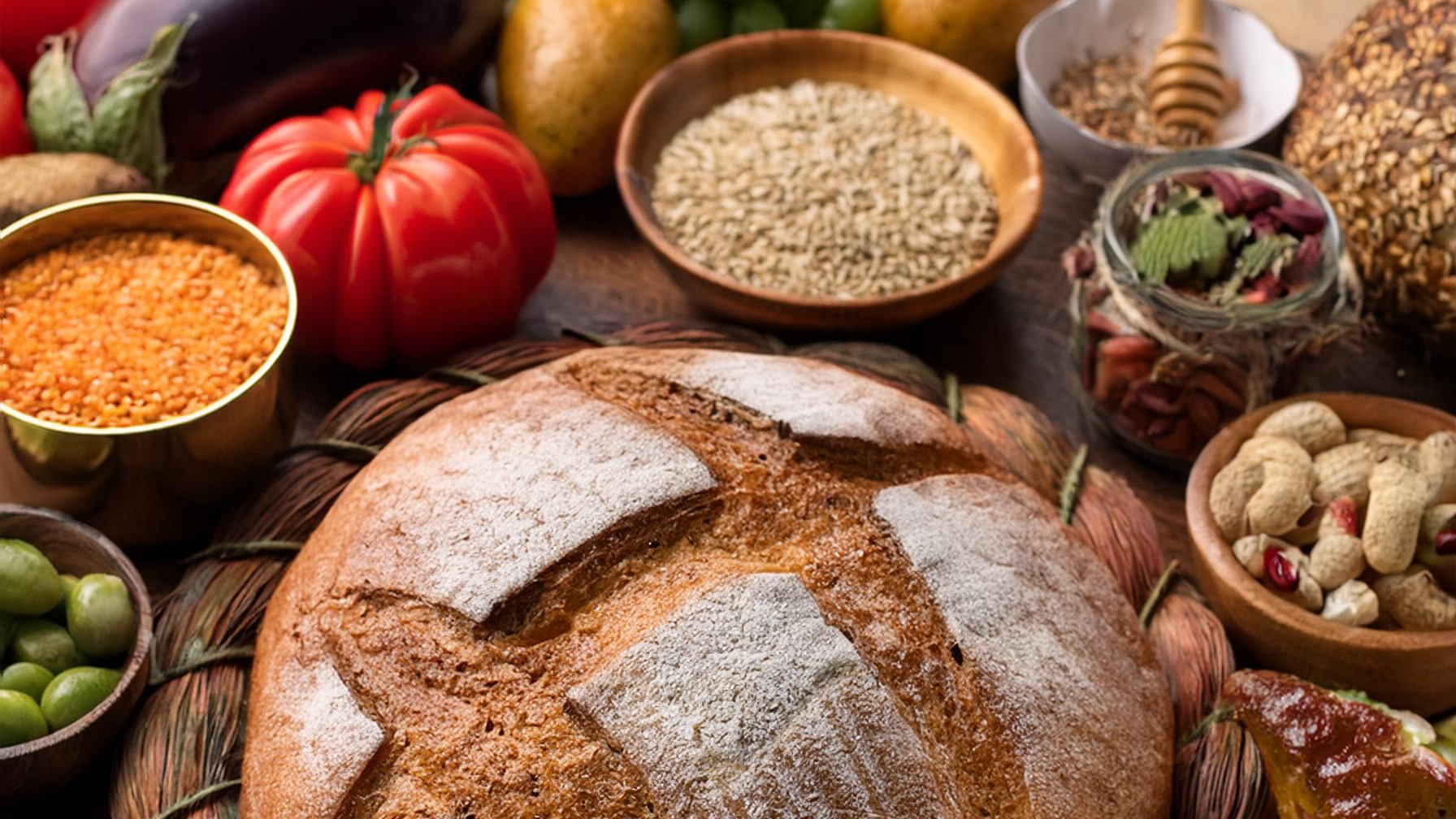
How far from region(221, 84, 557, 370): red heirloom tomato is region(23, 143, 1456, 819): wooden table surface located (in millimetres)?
152

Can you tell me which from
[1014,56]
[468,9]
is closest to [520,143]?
[468,9]

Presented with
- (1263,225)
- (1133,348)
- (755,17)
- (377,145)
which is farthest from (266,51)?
(1263,225)

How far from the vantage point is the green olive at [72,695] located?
136cm

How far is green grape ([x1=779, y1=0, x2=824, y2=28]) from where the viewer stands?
2.29 metres

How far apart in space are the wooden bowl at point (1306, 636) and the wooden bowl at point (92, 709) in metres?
1.16

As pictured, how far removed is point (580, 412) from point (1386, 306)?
1189mm

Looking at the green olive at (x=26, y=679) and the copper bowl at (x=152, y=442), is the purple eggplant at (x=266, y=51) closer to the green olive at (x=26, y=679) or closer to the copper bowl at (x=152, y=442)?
the copper bowl at (x=152, y=442)

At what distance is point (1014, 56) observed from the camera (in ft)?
7.59

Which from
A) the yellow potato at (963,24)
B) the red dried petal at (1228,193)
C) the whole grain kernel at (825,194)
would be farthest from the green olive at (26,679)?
the yellow potato at (963,24)

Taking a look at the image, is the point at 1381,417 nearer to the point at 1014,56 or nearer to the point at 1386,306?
the point at 1386,306

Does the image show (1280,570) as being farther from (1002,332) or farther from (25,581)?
(25,581)

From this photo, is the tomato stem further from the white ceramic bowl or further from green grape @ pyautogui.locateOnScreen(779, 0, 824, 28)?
the white ceramic bowl

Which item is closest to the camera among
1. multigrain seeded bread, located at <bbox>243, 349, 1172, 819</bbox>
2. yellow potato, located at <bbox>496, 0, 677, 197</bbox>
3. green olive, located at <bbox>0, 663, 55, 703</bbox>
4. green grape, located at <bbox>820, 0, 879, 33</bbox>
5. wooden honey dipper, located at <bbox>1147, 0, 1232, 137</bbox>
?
multigrain seeded bread, located at <bbox>243, 349, 1172, 819</bbox>

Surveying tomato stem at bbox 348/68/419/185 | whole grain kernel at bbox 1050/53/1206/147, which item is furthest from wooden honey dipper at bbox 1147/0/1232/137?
tomato stem at bbox 348/68/419/185
